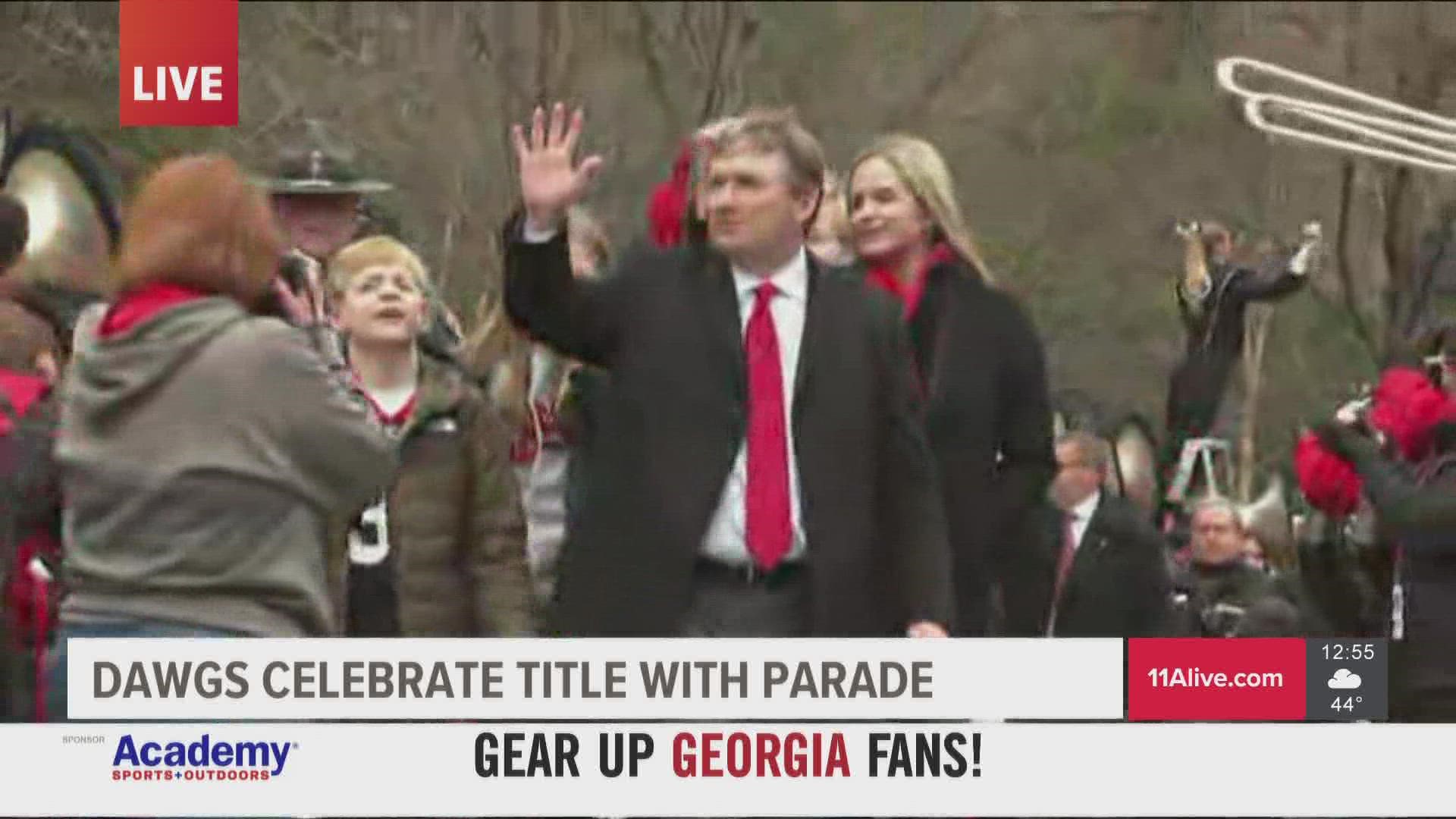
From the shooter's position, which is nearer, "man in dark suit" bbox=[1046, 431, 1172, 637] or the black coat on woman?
the black coat on woman

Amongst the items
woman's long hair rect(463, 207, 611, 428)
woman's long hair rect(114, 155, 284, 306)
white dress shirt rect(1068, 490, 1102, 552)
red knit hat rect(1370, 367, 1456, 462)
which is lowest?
white dress shirt rect(1068, 490, 1102, 552)

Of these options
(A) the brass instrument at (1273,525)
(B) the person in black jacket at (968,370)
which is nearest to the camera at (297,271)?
(B) the person in black jacket at (968,370)

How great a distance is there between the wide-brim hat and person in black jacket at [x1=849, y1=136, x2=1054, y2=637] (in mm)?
731

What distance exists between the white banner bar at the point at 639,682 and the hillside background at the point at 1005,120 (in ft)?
1.44

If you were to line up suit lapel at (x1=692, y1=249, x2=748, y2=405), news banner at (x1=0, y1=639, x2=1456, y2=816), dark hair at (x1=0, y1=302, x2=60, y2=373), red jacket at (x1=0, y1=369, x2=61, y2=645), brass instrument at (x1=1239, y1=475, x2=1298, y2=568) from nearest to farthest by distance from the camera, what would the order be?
red jacket at (x1=0, y1=369, x2=61, y2=645) → suit lapel at (x1=692, y1=249, x2=748, y2=405) → dark hair at (x1=0, y1=302, x2=60, y2=373) → news banner at (x1=0, y1=639, x2=1456, y2=816) → brass instrument at (x1=1239, y1=475, x2=1298, y2=568)

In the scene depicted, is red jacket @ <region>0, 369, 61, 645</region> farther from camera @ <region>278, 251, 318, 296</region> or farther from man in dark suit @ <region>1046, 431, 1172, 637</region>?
man in dark suit @ <region>1046, 431, 1172, 637</region>

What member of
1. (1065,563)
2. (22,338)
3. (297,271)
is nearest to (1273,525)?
(1065,563)

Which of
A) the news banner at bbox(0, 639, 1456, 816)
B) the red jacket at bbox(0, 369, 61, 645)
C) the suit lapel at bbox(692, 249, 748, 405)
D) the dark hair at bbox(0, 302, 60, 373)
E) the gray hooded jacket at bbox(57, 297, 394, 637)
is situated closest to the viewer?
the gray hooded jacket at bbox(57, 297, 394, 637)

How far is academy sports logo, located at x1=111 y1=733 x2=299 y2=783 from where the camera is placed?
5.47m

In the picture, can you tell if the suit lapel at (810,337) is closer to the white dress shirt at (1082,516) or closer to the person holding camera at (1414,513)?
the white dress shirt at (1082,516)

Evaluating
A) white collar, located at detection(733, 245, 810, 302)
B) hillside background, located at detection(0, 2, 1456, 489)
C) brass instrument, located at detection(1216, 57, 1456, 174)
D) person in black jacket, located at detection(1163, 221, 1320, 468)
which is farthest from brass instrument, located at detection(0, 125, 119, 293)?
brass instrument, located at detection(1216, 57, 1456, 174)

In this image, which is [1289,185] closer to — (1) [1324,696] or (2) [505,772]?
(1) [1324,696]

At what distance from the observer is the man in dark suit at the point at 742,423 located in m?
5.19

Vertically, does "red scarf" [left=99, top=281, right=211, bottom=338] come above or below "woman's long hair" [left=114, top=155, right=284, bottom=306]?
below
